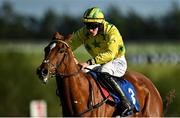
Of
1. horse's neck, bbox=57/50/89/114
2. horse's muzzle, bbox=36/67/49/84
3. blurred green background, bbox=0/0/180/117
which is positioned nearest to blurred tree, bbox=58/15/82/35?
blurred green background, bbox=0/0/180/117

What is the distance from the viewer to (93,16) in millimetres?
10305

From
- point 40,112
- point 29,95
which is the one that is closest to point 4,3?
point 29,95

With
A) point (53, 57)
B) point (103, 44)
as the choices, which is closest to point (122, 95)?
point (103, 44)

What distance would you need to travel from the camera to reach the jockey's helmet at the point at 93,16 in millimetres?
10289

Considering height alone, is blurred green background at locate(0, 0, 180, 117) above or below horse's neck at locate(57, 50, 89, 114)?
below

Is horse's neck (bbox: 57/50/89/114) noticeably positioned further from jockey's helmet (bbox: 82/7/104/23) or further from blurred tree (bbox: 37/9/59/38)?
blurred tree (bbox: 37/9/59/38)

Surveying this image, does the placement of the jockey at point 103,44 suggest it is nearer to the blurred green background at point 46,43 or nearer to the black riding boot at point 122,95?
the black riding boot at point 122,95

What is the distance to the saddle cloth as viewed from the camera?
34.1 feet

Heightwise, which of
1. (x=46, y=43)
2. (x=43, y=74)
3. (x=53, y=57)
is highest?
(x=53, y=57)

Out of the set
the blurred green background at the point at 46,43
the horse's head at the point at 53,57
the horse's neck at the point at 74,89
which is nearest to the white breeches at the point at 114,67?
the horse's neck at the point at 74,89

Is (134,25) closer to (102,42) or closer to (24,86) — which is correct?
(24,86)

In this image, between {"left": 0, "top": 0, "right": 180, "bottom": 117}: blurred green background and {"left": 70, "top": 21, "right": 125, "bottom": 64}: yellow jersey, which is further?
{"left": 0, "top": 0, "right": 180, "bottom": 117}: blurred green background

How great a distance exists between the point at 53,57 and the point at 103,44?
3.96ft

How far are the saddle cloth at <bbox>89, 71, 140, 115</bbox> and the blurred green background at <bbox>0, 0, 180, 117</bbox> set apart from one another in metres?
14.9
